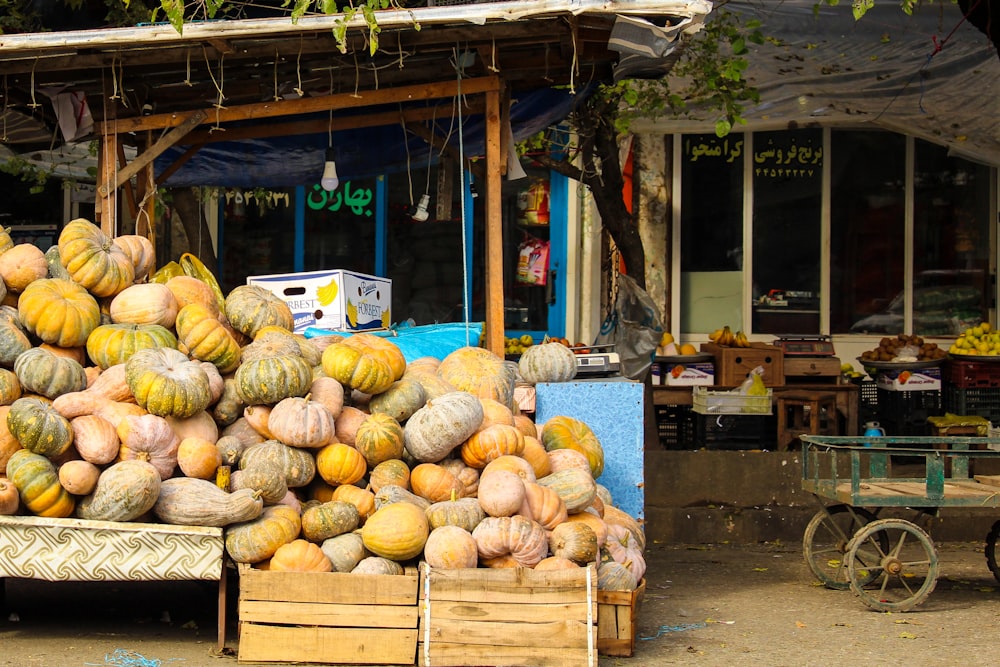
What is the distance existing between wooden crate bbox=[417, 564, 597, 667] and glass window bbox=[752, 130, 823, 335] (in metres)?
7.97

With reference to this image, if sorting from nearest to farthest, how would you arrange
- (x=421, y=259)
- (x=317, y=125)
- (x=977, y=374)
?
(x=317, y=125), (x=977, y=374), (x=421, y=259)

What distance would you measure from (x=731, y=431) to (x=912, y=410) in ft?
5.94

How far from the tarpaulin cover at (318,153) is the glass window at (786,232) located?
15.2ft

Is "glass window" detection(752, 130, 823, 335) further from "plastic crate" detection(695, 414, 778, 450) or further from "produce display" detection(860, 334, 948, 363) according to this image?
"plastic crate" detection(695, 414, 778, 450)

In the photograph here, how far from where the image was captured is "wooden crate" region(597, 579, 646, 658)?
5.91 metres

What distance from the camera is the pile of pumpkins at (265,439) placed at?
572 centimetres

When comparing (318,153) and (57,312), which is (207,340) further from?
(318,153)

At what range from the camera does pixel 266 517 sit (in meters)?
5.81

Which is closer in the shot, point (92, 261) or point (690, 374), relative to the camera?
point (92, 261)

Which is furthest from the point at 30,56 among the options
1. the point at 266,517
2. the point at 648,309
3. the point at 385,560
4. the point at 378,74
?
the point at 648,309

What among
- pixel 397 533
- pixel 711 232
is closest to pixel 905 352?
pixel 711 232

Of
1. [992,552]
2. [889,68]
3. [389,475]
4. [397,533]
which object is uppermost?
[889,68]

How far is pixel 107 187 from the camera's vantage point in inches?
324

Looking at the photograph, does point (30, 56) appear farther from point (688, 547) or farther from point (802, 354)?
Result: point (802, 354)
